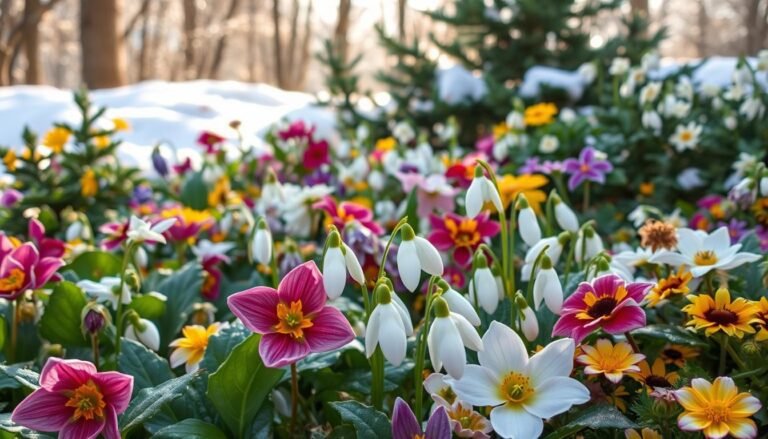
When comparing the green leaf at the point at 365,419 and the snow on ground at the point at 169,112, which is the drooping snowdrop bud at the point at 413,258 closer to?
the green leaf at the point at 365,419

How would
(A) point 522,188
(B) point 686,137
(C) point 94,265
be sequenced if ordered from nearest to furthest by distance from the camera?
(C) point 94,265, (A) point 522,188, (B) point 686,137

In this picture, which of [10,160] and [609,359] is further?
[10,160]

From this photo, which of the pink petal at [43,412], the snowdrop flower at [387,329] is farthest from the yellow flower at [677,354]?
the pink petal at [43,412]

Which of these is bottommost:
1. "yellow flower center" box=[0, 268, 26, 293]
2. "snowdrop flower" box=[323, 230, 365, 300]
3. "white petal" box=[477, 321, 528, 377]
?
"yellow flower center" box=[0, 268, 26, 293]

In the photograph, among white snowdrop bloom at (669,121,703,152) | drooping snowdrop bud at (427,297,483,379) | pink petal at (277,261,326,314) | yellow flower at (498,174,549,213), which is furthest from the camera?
white snowdrop bloom at (669,121,703,152)

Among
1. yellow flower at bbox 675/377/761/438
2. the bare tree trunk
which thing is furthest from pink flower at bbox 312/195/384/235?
the bare tree trunk

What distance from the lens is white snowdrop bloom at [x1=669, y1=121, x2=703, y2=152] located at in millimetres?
2338

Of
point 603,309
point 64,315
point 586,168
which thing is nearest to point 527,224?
point 603,309

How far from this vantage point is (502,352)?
37.3 inches

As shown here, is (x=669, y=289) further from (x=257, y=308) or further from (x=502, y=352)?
(x=257, y=308)

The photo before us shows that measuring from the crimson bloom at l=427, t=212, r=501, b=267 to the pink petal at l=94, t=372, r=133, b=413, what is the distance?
761mm

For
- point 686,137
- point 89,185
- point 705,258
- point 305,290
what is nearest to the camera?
point 305,290

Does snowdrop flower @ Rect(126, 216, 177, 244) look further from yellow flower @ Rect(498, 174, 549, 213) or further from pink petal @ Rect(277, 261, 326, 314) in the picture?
yellow flower @ Rect(498, 174, 549, 213)

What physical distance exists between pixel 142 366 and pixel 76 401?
22cm
